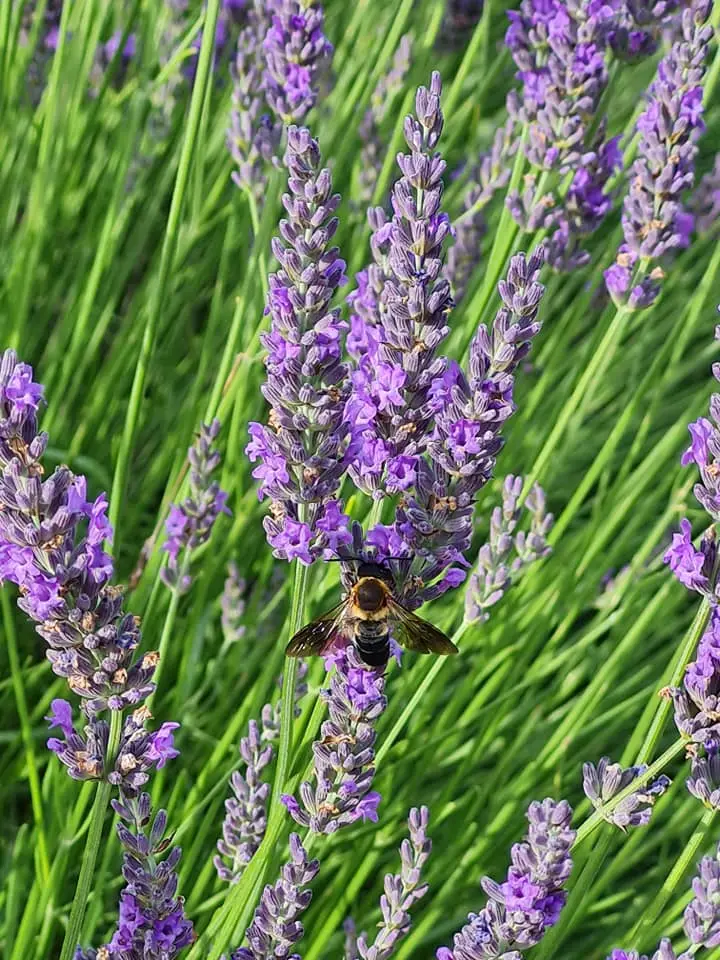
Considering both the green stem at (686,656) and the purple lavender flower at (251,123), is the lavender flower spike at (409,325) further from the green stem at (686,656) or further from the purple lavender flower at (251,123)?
the purple lavender flower at (251,123)

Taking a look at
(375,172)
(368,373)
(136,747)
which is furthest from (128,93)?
(136,747)

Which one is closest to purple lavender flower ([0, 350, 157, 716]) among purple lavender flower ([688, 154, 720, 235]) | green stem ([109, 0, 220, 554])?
green stem ([109, 0, 220, 554])

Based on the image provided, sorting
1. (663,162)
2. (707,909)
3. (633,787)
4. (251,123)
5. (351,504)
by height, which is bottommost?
(707,909)

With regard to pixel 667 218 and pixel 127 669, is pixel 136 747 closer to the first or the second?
pixel 127 669

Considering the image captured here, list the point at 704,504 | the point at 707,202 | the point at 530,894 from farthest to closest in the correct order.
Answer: the point at 707,202 → the point at 704,504 → the point at 530,894

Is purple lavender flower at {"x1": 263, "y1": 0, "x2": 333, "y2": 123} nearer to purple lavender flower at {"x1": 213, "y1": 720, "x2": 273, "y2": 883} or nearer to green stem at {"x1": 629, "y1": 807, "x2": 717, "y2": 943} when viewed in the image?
purple lavender flower at {"x1": 213, "y1": 720, "x2": 273, "y2": 883}

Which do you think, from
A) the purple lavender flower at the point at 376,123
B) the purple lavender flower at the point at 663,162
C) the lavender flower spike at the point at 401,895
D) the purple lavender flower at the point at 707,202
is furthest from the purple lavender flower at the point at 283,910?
the purple lavender flower at the point at 707,202

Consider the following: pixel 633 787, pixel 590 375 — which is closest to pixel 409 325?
pixel 633 787

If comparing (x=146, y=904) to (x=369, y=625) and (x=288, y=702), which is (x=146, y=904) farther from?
(x=369, y=625)
